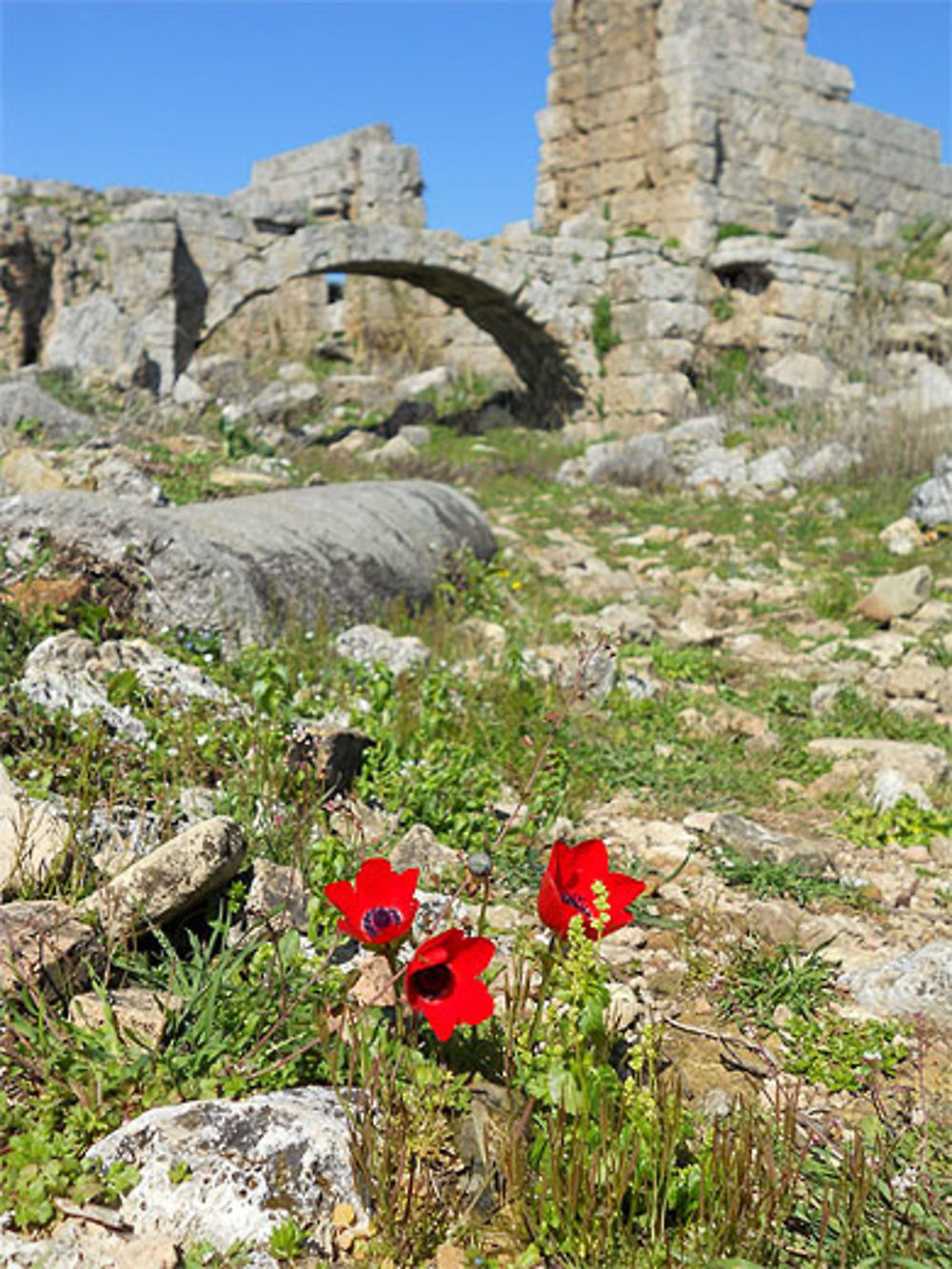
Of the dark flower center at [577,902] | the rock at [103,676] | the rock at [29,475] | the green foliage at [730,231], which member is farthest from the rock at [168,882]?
the green foliage at [730,231]

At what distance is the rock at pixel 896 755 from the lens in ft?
12.9

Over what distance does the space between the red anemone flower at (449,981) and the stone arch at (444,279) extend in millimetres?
11285

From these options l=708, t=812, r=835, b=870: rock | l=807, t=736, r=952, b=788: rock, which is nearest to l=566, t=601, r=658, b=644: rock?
l=807, t=736, r=952, b=788: rock

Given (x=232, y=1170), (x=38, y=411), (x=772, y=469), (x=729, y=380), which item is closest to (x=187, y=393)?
(x=38, y=411)

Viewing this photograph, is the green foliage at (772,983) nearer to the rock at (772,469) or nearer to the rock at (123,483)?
the rock at (123,483)

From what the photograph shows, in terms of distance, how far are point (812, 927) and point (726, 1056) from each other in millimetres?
647

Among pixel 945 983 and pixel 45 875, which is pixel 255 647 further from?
pixel 945 983

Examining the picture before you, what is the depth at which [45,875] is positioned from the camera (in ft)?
7.60

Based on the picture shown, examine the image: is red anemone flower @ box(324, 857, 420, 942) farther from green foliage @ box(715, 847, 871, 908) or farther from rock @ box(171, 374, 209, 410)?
rock @ box(171, 374, 209, 410)

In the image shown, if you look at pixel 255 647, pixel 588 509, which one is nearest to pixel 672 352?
pixel 588 509

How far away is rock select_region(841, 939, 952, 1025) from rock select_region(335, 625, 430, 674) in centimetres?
234

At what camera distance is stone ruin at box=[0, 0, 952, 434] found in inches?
466

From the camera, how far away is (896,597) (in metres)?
6.27

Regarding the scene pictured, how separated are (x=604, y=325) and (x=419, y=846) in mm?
11904
